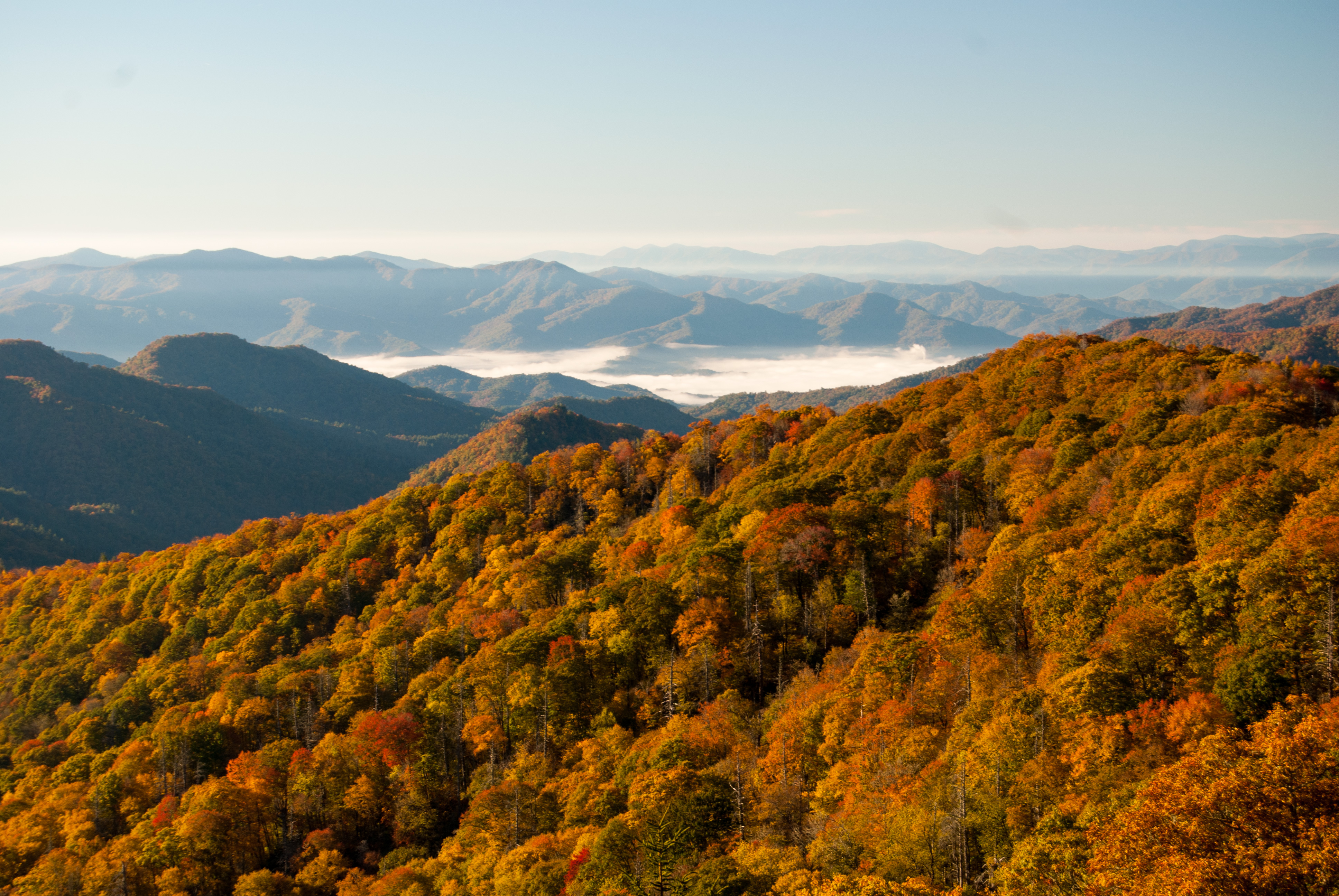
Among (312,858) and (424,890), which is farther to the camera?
(312,858)

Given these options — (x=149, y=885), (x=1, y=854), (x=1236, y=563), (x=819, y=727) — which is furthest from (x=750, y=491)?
(x=1, y=854)

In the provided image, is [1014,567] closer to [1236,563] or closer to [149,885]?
[1236,563]

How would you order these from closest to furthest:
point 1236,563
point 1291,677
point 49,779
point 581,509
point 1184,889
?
point 1184,889 → point 1291,677 → point 1236,563 → point 49,779 → point 581,509

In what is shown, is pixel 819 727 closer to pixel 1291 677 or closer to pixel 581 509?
pixel 1291 677

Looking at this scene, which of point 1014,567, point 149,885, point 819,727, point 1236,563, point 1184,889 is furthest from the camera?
point 149,885

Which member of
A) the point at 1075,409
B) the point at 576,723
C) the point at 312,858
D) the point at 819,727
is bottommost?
the point at 312,858

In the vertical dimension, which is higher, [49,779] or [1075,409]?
[1075,409]

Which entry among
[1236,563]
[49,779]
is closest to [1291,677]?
[1236,563]
